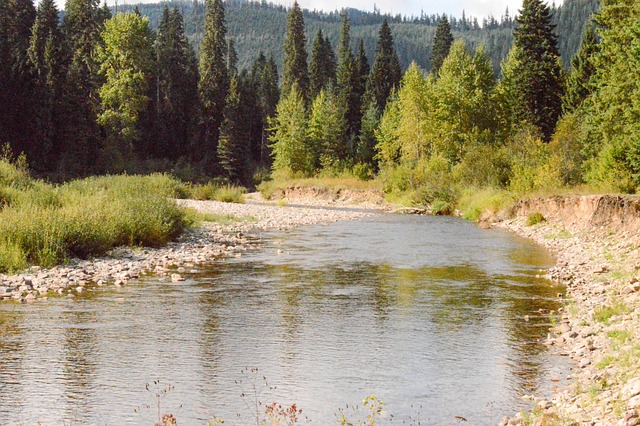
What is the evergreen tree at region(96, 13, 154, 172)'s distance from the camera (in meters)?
70.4

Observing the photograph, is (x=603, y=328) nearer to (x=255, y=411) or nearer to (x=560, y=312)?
(x=560, y=312)

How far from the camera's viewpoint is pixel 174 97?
8394cm

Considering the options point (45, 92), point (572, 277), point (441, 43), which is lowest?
point (572, 277)

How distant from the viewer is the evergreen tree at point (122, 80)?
231 feet

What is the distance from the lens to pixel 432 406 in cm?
996

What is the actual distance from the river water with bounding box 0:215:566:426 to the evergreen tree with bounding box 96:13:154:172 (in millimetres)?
51648

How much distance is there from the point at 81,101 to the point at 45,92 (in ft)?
11.0

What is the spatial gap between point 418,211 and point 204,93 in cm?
4454

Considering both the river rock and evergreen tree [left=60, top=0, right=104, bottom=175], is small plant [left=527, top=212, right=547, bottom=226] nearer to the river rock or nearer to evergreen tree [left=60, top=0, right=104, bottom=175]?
the river rock

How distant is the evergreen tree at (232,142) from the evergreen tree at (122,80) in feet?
34.9

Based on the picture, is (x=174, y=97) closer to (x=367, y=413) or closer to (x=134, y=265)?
(x=134, y=265)

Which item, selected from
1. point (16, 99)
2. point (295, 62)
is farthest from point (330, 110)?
point (16, 99)

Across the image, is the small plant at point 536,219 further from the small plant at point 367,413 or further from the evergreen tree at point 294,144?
the evergreen tree at point 294,144

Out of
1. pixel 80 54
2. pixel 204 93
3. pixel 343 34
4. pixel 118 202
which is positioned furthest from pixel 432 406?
pixel 343 34
